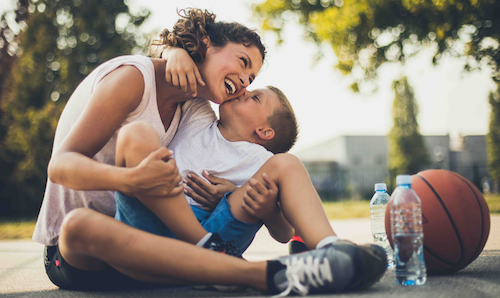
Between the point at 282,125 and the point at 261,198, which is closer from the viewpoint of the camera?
the point at 261,198

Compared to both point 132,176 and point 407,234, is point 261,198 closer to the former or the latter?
point 132,176

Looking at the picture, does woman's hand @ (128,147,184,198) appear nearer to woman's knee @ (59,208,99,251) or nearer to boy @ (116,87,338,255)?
boy @ (116,87,338,255)

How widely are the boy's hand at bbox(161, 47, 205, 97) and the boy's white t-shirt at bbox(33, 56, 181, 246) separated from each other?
10 cm

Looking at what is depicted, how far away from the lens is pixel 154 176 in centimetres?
148

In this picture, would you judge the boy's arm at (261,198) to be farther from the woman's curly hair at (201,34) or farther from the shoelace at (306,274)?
the woman's curly hair at (201,34)

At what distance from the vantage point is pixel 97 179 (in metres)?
1.51

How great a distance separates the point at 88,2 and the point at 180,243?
1740cm

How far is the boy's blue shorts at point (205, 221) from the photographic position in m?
1.68

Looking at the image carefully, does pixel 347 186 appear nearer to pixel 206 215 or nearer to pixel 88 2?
pixel 88 2

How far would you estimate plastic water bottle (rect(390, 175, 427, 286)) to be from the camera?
179 cm

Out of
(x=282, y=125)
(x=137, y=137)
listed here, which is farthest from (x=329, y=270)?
(x=282, y=125)

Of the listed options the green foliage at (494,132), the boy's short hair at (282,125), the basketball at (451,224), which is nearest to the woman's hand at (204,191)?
the boy's short hair at (282,125)

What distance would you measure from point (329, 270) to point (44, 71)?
46.8ft

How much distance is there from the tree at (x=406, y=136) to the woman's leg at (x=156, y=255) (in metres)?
28.7
